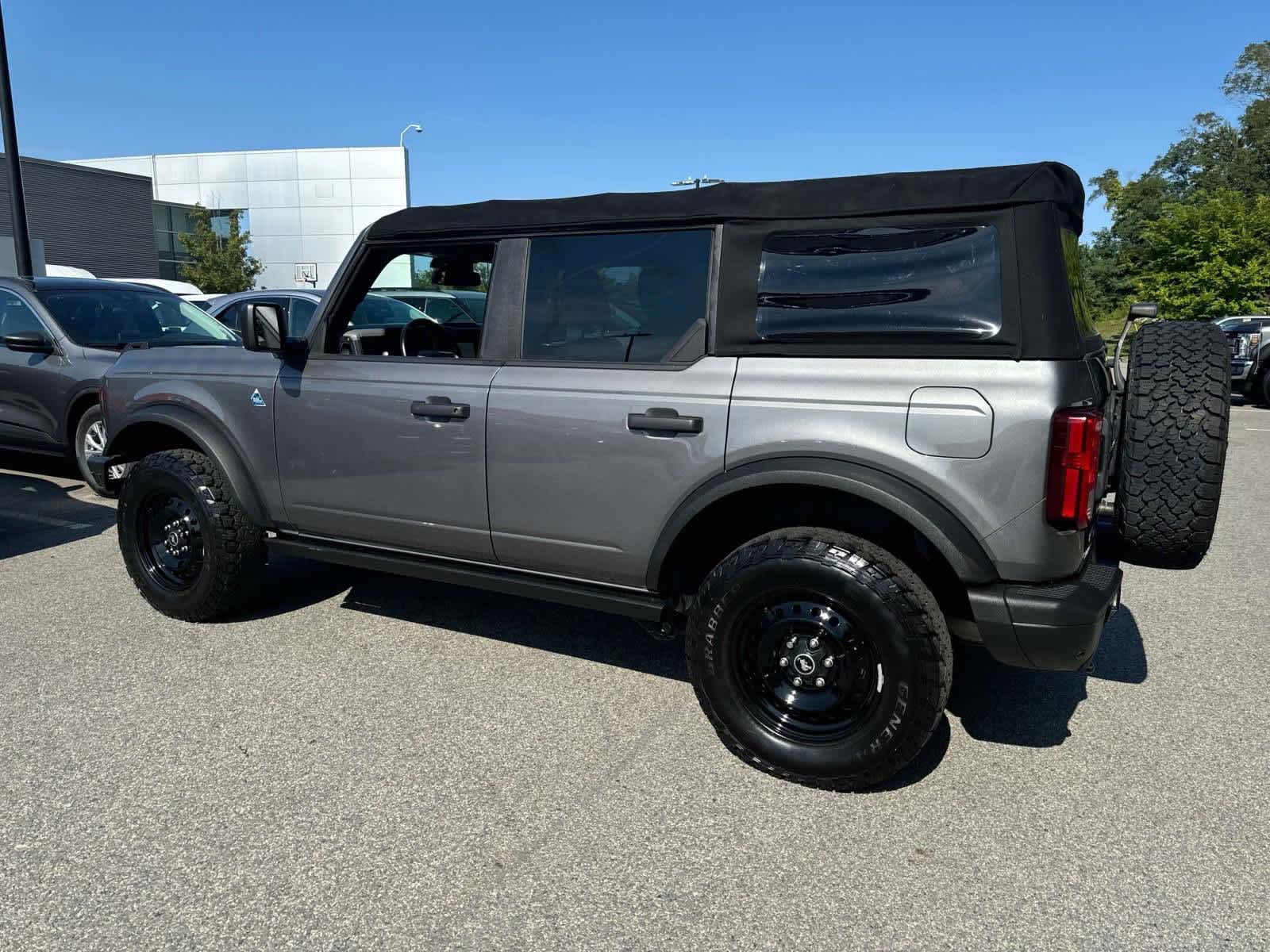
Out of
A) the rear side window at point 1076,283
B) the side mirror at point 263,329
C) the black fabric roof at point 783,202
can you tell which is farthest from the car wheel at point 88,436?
the rear side window at point 1076,283

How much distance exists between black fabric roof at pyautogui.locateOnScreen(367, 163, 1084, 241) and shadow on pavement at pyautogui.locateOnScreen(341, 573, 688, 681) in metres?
1.86

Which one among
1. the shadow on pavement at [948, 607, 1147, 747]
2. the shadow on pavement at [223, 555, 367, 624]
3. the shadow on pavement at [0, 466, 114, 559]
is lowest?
the shadow on pavement at [0, 466, 114, 559]

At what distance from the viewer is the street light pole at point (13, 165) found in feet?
39.7

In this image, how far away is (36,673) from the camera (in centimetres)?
402

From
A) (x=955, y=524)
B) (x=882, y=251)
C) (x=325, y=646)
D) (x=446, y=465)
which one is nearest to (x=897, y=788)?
(x=955, y=524)

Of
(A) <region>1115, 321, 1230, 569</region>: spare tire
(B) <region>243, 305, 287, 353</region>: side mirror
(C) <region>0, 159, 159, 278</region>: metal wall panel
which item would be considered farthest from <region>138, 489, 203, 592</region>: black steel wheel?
(C) <region>0, 159, 159, 278</region>: metal wall panel

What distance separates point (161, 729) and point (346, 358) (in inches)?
64.4

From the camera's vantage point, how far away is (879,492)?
2906mm

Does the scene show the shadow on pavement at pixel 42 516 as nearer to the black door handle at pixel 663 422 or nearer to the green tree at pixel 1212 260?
the black door handle at pixel 663 422

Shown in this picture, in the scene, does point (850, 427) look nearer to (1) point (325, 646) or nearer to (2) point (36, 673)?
(1) point (325, 646)

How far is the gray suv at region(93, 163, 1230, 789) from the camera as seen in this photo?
283 centimetres

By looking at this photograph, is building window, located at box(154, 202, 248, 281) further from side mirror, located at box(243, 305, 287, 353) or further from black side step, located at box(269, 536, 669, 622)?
black side step, located at box(269, 536, 669, 622)

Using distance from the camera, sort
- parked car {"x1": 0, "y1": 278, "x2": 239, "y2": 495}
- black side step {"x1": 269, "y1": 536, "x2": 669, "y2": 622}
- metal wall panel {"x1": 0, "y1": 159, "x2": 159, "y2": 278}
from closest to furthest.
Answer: black side step {"x1": 269, "y1": 536, "x2": 669, "y2": 622} → parked car {"x1": 0, "y1": 278, "x2": 239, "y2": 495} → metal wall panel {"x1": 0, "y1": 159, "x2": 159, "y2": 278}

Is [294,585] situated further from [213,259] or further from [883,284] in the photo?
[213,259]
